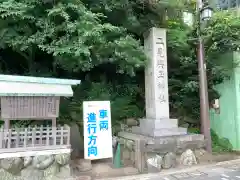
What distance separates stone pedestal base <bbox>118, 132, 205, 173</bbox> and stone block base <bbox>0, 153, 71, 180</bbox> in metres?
2.21

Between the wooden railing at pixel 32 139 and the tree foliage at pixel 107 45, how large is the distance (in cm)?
222

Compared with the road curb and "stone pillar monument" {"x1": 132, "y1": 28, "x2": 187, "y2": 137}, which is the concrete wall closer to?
the road curb

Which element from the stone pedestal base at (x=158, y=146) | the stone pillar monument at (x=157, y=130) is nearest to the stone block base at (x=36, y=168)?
the stone pedestal base at (x=158, y=146)

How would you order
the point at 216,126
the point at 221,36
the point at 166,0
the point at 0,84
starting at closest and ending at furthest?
the point at 0,84 < the point at 166,0 < the point at 221,36 < the point at 216,126

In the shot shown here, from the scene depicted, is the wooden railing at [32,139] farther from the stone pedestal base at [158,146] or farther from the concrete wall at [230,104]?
the concrete wall at [230,104]

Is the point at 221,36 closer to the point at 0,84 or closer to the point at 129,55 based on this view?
the point at 129,55

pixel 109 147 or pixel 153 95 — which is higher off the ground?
pixel 153 95

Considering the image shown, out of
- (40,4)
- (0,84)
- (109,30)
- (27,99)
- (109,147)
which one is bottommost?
(109,147)

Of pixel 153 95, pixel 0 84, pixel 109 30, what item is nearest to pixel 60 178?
pixel 0 84

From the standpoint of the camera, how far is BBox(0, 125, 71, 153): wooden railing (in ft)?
18.4

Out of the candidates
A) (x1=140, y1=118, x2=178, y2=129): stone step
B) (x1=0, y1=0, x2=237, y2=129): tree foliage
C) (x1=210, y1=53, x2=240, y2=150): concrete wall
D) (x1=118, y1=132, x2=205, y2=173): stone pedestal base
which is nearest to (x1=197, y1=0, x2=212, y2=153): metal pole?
(x1=118, y1=132, x2=205, y2=173): stone pedestal base

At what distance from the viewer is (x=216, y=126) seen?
32.1ft

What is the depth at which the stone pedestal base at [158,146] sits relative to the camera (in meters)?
6.92

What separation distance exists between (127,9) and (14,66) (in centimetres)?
545
